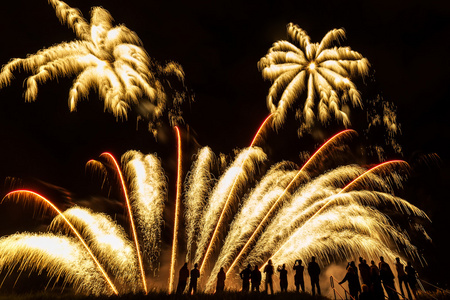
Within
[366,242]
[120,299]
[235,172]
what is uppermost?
[235,172]

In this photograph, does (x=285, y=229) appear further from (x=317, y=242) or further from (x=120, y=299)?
(x=120, y=299)

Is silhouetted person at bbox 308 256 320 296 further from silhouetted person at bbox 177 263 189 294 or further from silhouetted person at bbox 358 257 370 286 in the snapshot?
silhouetted person at bbox 177 263 189 294

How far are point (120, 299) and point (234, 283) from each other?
378 inches

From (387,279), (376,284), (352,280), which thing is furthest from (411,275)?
(376,284)

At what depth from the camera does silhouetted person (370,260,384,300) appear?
1057 cm

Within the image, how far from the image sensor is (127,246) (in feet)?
62.4

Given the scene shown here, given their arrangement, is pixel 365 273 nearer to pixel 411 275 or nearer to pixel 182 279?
pixel 411 275

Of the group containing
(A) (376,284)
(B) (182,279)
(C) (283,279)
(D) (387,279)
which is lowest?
(A) (376,284)

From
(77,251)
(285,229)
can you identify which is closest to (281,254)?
(285,229)

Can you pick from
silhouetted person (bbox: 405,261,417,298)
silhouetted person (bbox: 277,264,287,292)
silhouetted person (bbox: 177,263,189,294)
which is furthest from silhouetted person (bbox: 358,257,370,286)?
silhouetted person (bbox: 177,263,189,294)

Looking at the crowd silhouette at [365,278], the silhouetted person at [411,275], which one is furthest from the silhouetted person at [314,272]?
the silhouetted person at [411,275]

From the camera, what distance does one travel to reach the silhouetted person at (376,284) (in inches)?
416

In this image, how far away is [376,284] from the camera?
11.2m

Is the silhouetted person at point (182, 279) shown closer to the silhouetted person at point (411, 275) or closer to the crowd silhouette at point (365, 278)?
the crowd silhouette at point (365, 278)
